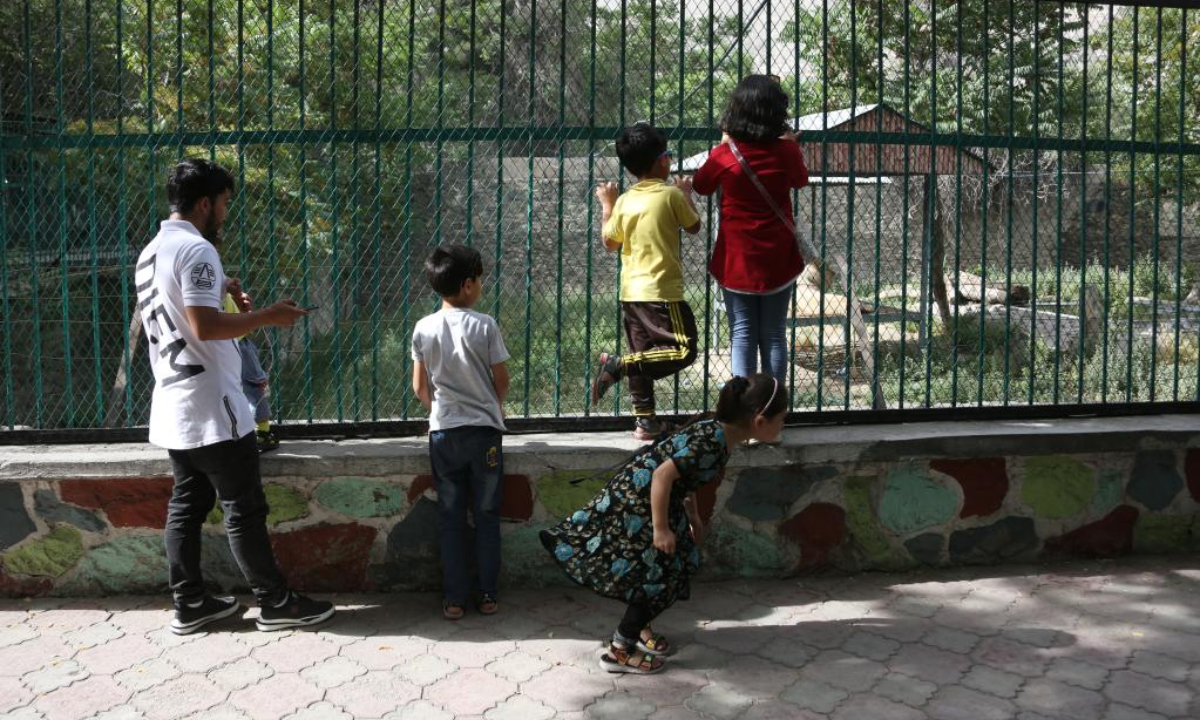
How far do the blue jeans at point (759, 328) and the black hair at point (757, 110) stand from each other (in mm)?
601

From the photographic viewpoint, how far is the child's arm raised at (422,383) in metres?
4.19

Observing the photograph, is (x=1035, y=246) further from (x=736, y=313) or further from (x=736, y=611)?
(x=736, y=611)

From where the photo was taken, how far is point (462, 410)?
4.17m

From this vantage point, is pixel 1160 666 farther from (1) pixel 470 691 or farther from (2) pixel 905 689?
(1) pixel 470 691

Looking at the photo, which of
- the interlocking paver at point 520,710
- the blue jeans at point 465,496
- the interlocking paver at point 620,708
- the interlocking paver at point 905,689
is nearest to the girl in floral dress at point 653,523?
the interlocking paver at point 620,708

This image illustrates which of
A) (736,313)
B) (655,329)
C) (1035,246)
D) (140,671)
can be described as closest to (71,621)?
(140,671)

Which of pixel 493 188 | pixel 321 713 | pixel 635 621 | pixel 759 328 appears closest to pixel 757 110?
pixel 759 328

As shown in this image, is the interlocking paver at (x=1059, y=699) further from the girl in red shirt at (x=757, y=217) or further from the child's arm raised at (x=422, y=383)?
the child's arm raised at (x=422, y=383)

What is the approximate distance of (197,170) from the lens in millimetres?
3943

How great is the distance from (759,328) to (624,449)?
0.71m

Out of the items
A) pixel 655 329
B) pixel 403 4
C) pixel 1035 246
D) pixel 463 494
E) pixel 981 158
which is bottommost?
pixel 463 494

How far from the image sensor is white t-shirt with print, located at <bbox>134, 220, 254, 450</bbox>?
386 centimetres

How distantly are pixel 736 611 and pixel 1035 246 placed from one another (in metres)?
1.97

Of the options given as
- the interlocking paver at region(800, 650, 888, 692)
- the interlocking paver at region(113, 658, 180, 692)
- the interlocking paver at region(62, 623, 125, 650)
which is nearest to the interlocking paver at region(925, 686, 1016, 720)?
the interlocking paver at region(800, 650, 888, 692)
